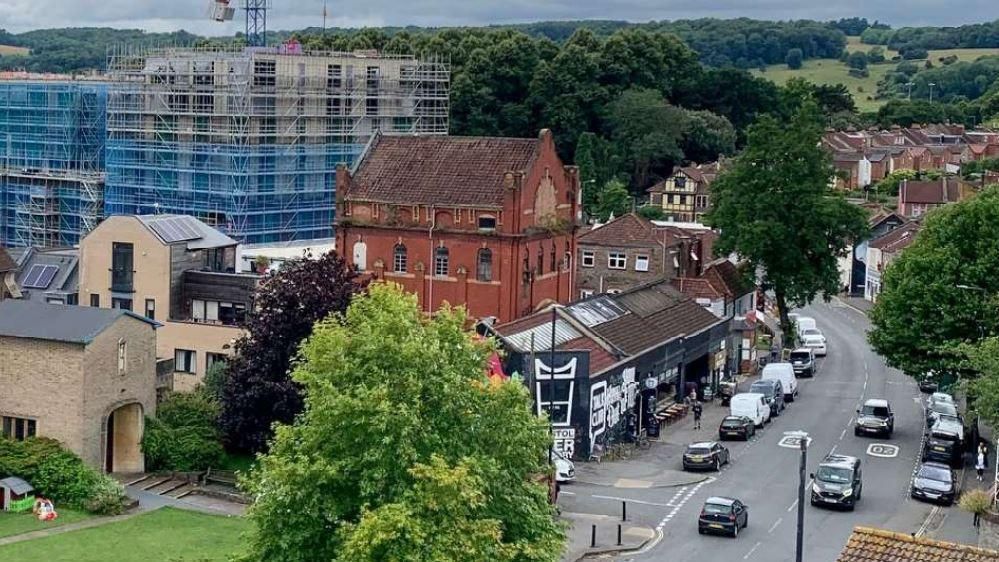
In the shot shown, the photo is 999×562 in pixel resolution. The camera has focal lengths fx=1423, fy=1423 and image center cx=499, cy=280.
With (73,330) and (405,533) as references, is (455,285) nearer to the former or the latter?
(73,330)

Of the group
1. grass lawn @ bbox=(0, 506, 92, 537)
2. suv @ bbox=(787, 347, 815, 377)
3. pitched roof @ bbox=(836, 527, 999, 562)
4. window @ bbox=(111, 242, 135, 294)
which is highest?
window @ bbox=(111, 242, 135, 294)

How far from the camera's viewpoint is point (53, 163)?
11338 cm

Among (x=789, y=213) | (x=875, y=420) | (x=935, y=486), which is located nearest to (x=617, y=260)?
(x=789, y=213)

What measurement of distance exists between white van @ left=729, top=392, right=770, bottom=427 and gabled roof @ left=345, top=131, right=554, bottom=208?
14325mm

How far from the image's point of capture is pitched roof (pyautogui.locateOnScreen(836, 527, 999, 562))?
2558 cm

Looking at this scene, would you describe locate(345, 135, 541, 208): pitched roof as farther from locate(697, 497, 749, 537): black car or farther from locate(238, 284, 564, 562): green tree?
locate(238, 284, 564, 562): green tree

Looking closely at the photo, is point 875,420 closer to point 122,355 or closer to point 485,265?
point 485,265

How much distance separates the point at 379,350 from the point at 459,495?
4446mm

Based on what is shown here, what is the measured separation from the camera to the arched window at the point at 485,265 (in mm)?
66750

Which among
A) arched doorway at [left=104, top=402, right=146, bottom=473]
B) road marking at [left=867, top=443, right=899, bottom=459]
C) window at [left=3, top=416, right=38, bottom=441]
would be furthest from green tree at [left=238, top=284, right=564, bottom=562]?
road marking at [left=867, top=443, right=899, bottom=459]

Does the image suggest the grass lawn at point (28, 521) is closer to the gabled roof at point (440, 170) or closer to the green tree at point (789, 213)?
the gabled roof at point (440, 170)

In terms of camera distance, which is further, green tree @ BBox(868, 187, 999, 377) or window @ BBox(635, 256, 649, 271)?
window @ BBox(635, 256, 649, 271)

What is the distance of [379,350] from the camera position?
32719 mm

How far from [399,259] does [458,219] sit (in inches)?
144
